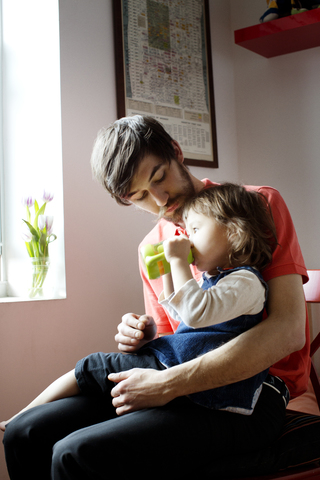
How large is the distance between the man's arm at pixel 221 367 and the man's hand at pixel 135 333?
0.12 m

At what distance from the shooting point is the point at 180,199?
1339 mm

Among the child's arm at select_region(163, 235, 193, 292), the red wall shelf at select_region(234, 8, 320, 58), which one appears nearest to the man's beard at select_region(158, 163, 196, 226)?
the child's arm at select_region(163, 235, 193, 292)

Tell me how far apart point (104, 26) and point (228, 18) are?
1.00 meters

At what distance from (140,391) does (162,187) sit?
586 mm

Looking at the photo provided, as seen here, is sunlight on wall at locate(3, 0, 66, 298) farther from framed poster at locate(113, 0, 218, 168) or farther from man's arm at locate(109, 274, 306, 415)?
man's arm at locate(109, 274, 306, 415)

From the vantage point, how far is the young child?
975mm

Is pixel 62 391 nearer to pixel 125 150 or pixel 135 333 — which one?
pixel 135 333

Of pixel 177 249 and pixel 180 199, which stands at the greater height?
pixel 180 199

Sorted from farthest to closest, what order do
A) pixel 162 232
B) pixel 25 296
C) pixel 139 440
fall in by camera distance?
pixel 25 296
pixel 162 232
pixel 139 440

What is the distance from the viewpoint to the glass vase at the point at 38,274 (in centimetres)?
180

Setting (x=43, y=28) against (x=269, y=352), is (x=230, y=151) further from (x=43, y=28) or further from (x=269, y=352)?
(x=269, y=352)

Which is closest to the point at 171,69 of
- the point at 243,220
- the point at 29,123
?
the point at 29,123

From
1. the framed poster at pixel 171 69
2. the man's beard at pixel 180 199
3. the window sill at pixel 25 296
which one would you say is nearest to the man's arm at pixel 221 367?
the man's beard at pixel 180 199

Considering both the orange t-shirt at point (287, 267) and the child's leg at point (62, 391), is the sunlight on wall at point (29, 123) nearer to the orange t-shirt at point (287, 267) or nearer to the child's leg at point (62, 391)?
the child's leg at point (62, 391)
